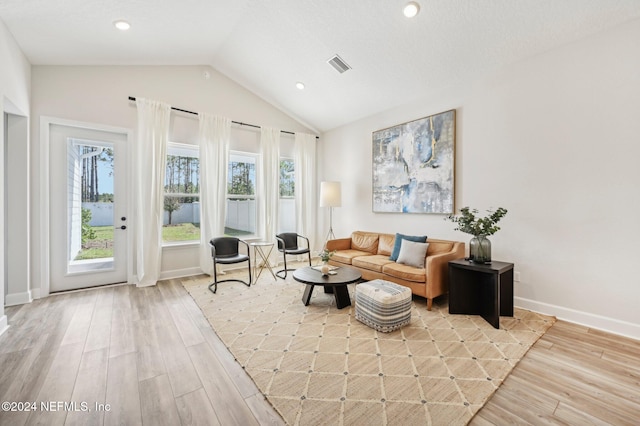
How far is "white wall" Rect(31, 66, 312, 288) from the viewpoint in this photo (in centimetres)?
355

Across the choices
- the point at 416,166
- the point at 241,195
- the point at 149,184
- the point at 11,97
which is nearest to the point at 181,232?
the point at 149,184

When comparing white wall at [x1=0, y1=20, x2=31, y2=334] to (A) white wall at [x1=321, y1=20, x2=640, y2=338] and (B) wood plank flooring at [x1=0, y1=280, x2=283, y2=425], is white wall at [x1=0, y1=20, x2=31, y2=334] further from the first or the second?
(A) white wall at [x1=321, y1=20, x2=640, y2=338]

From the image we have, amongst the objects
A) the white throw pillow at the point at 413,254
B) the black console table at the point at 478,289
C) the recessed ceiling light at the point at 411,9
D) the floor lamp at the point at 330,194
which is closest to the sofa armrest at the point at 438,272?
the black console table at the point at 478,289

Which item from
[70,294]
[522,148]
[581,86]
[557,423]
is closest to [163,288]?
[70,294]

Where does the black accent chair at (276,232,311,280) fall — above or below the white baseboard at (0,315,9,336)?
above

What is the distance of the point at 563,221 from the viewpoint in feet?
9.59

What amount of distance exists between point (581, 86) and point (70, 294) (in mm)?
6584

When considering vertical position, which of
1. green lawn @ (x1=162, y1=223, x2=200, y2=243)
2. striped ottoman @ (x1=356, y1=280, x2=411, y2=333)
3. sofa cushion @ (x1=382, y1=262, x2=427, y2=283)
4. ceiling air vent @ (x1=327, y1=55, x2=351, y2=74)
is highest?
ceiling air vent @ (x1=327, y1=55, x2=351, y2=74)

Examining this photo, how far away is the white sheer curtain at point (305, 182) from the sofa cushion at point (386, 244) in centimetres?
184

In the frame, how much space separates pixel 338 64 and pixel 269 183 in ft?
8.03

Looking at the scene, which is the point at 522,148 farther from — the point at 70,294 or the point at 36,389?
the point at 70,294

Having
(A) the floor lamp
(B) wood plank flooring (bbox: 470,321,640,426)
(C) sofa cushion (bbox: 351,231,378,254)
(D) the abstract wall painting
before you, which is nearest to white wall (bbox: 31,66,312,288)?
(A) the floor lamp

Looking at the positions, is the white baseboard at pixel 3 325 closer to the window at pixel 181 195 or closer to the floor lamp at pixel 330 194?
the window at pixel 181 195

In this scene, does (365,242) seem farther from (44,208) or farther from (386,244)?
(44,208)
